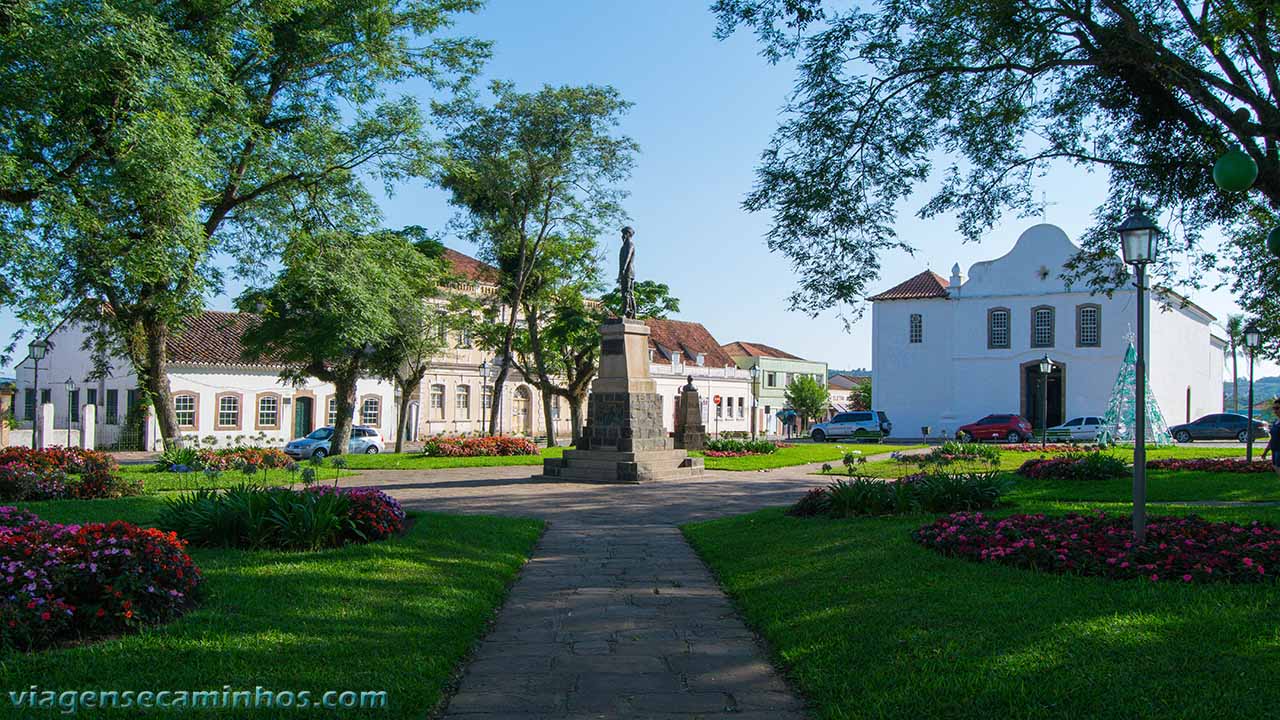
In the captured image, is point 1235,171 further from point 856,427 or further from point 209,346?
point 209,346

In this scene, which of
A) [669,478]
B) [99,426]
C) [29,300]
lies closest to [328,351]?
[29,300]

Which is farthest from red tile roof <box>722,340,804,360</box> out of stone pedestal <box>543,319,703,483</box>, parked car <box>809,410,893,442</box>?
stone pedestal <box>543,319,703,483</box>

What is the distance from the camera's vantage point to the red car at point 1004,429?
37.1 m

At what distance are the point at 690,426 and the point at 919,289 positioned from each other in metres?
23.4

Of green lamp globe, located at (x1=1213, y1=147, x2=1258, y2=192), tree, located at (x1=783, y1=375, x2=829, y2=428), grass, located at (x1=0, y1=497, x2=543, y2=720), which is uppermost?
green lamp globe, located at (x1=1213, y1=147, x2=1258, y2=192)

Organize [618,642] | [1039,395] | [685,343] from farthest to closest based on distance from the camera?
1. [685,343]
2. [1039,395]
3. [618,642]

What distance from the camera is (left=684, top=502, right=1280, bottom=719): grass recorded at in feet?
13.0

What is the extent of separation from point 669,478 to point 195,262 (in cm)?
997

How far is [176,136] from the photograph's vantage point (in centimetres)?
1372

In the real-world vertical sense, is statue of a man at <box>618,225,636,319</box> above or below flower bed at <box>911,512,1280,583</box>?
above

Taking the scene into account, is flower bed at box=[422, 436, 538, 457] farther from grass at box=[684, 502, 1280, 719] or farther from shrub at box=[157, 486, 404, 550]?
grass at box=[684, 502, 1280, 719]

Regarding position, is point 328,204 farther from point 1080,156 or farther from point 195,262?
point 1080,156

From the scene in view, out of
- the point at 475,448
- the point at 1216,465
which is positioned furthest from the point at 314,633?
the point at 475,448

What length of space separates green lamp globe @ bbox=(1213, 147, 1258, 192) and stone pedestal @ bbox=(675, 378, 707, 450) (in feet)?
65.5
